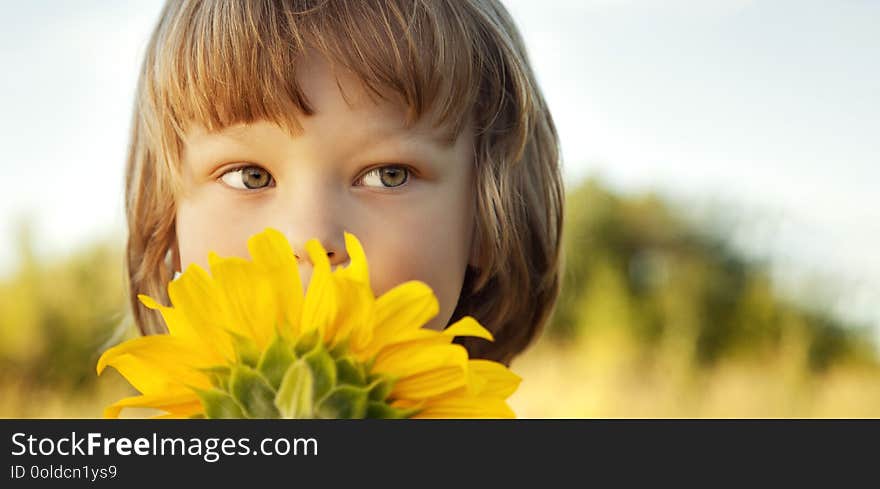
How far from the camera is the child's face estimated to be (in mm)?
864

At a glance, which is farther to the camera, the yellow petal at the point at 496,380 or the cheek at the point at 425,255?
the cheek at the point at 425,255

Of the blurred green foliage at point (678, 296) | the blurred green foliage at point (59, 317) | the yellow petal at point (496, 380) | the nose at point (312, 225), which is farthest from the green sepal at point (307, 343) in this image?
the blurred green foliage at point (678, 296)

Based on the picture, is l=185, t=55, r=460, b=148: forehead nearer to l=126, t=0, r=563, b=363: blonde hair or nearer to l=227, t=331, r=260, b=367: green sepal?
l=126, t=0, r=563, b=363: blonde hair

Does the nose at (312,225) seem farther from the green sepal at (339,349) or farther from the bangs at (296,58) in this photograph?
the green sepal at (339,349)

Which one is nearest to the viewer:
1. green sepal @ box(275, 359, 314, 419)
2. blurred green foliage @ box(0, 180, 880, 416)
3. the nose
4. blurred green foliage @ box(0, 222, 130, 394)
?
green sepal @ box(275, 359, 314, 419)

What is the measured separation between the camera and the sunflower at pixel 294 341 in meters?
0.53

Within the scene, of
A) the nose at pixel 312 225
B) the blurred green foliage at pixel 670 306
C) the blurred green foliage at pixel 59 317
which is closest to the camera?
the nose at pixel 312 225

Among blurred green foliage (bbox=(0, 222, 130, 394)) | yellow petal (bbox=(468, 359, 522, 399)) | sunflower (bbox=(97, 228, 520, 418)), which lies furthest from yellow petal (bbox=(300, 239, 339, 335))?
blurred green foliage (bbox=(0, 222, 130, 394))

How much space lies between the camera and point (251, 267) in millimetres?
547

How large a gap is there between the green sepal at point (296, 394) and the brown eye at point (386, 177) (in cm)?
44

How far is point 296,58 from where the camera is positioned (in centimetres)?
92
